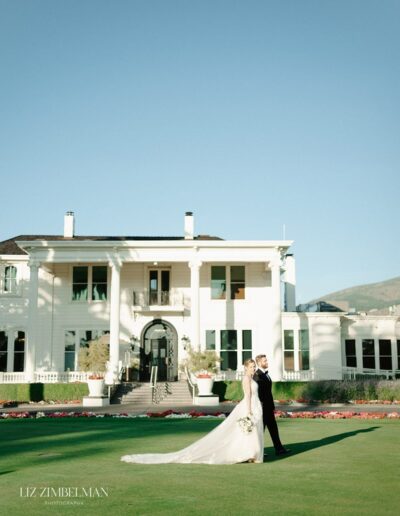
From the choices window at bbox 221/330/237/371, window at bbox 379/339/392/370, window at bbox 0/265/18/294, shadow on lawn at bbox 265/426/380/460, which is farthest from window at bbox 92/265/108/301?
shadow on lawn at bbox 265/426/380/460

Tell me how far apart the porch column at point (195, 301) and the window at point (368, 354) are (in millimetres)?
11243

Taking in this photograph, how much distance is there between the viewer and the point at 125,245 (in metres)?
34.4

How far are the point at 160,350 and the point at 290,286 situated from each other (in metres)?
10.4

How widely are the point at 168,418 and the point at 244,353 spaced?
16.8m

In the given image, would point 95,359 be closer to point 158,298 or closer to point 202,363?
point 202,363

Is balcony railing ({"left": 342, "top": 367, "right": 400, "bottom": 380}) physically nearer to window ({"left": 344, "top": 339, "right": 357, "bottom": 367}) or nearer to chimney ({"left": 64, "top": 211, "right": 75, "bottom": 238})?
window ({"left": 344, "top": 339, "right": 357, "bottom": 367})

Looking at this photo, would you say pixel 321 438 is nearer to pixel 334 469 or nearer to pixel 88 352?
pixel 334 469

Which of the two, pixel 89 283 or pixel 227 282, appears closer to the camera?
pixel 89 283

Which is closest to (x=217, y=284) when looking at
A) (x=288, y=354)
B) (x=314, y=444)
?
(x=288, y=354)

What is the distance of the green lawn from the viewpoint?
7.04 metres

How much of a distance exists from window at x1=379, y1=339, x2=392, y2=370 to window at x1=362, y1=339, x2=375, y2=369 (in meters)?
0.47

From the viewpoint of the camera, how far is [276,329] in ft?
111

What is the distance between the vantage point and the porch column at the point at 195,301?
3331 centimetres

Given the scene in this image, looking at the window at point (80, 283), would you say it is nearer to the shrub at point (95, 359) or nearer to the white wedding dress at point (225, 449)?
the shrub at point (95, 359)
